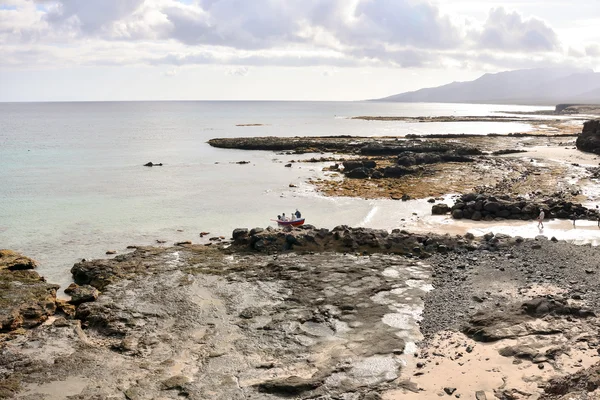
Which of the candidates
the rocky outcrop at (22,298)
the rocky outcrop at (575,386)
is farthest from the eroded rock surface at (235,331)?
the rocky outcrop at (575,386)

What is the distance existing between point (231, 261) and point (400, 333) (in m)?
9.84

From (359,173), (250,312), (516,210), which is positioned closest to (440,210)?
(516,210)

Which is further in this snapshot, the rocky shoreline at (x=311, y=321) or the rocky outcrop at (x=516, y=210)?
the rocky outcrop at (x=516, y=210)

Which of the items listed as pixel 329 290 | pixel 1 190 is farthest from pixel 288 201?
pixel 1 190

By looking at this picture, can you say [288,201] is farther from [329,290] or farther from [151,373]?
[151,373]

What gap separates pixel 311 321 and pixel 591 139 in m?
59.8

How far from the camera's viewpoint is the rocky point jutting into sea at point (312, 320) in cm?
1247

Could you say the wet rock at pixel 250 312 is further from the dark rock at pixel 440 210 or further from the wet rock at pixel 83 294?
the dark rock at pixel 440 210

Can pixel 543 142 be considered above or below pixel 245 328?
above

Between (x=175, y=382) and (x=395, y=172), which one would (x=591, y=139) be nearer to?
(x=395, y=172)

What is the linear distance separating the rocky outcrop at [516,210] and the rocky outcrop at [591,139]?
35.7 meters

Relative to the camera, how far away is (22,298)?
1759cm

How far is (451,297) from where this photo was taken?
57.3 ft

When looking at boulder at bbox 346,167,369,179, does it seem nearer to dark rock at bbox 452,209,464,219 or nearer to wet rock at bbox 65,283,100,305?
dark rock at bbox 452,209,464,219
